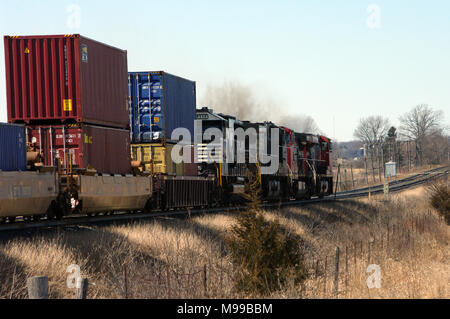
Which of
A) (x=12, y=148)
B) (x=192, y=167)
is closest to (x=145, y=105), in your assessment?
(x=192, y=167)

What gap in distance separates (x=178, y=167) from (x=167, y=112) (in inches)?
82.6

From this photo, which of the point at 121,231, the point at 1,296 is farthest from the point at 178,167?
the point at 1,296

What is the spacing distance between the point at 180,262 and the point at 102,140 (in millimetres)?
7475

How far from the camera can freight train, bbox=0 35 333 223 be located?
1633 centimetres

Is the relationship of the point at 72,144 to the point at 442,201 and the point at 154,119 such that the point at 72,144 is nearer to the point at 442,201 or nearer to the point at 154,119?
the point at 154,119

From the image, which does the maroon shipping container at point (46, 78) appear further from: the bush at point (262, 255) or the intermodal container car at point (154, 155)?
the bush at point (262, 255)

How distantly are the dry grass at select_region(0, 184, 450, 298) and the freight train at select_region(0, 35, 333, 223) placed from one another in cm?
161

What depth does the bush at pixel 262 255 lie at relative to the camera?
11.5 meters

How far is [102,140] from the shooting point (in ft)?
63.3

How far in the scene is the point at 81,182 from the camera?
56.5 feet

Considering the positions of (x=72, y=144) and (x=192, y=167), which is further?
(x=192, y=167)

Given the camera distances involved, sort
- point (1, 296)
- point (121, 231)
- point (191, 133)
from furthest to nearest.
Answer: point (191, 133) < point (121, 231) < point (1, 296)

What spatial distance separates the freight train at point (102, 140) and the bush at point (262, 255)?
959 millimetres
